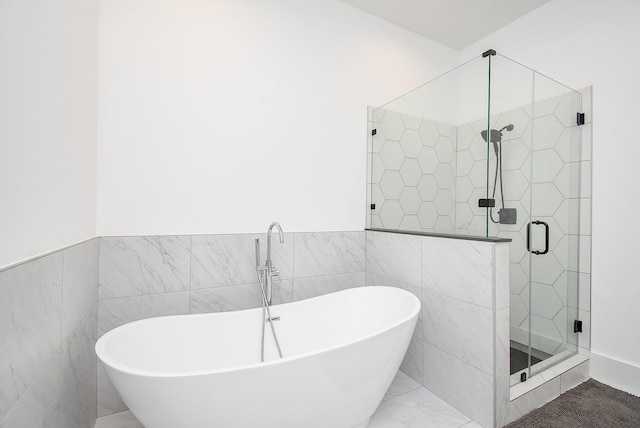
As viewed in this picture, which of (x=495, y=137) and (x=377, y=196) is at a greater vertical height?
(x=495, y=137)

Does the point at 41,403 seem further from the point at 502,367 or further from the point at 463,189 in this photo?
the point at 463,189

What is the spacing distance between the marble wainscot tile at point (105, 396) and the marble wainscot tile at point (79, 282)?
1.36 feet

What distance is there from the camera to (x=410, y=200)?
2170 mm

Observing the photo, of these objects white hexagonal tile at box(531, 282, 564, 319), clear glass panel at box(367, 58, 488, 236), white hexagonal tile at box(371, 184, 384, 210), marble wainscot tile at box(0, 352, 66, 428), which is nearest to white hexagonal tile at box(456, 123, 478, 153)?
clear glass panel at box(367, 58, 488, 236)

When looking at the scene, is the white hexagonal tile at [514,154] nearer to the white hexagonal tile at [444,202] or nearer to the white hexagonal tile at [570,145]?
the white hexagonal tile at [570,145]

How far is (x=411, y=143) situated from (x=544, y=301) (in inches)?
56.1

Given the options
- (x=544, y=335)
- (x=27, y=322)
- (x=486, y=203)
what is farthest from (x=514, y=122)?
(x=27, y=322)

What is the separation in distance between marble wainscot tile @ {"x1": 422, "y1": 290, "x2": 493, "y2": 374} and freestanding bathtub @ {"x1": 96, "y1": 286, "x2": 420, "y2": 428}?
256mm

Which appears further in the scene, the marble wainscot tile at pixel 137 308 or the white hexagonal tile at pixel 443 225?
the white hexagonal tile at pixel 443 225

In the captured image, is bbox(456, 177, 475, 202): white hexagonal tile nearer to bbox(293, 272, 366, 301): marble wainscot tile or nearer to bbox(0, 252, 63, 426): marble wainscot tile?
bbox(293, 272, 366, 301): marble wainscot tile

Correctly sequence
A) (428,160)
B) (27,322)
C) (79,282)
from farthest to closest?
1. (428,160)
2. (79,282)
3. (27,322)

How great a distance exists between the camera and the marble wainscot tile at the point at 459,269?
144cm

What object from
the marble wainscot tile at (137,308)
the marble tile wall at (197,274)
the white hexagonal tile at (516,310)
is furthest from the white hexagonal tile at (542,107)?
the marble wainscot tile at (137,308)

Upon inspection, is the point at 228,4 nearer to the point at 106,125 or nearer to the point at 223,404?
the point at 106,125
